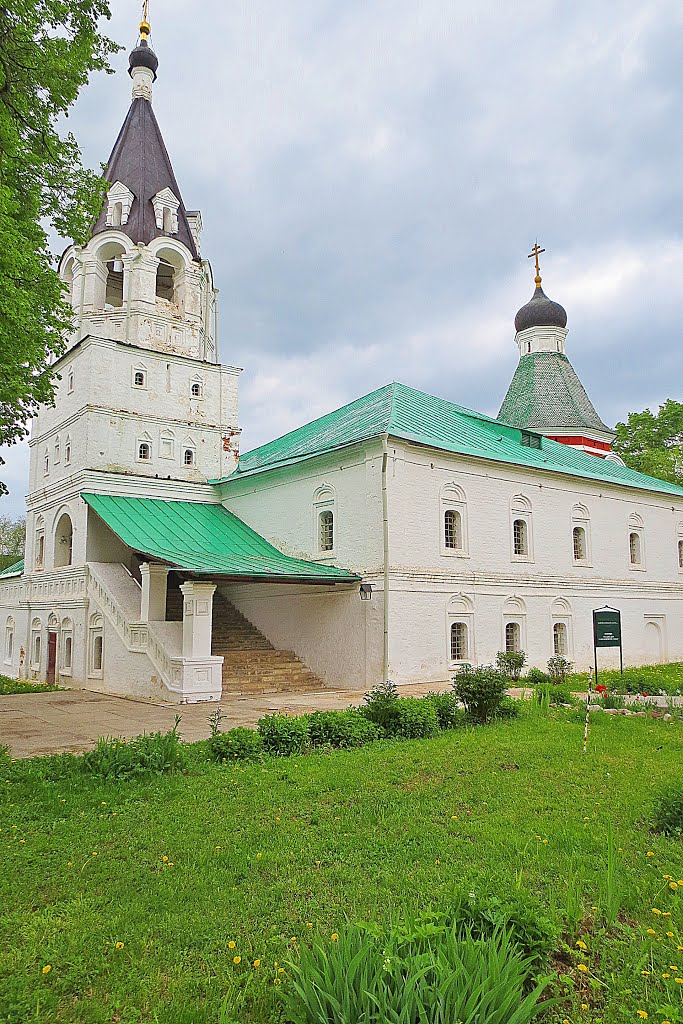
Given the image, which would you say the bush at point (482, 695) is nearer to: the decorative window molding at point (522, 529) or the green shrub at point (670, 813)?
the green shrub at point (670, 813)

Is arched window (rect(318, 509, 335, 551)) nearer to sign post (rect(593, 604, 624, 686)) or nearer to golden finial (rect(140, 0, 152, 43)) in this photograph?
sign post (rect(593, 604, 624, 686))

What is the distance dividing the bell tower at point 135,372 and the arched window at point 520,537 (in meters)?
9.49

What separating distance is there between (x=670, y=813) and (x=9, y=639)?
2571cm

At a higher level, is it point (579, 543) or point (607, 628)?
point (579, 543)

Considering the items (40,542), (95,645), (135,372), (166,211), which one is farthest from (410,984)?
(166,211)

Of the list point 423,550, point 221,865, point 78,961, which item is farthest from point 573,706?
point 78,961

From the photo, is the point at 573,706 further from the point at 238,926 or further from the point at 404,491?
the point at 238,926

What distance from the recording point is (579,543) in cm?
2291

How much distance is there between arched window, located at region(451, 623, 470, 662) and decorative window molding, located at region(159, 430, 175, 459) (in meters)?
10.3

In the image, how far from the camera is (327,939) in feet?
13.0

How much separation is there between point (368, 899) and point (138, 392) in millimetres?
19479

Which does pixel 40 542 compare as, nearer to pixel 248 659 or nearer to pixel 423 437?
→ pixel 248 659

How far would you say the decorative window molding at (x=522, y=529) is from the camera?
20641 millimetres

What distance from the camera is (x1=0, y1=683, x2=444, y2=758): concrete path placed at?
10.4m
